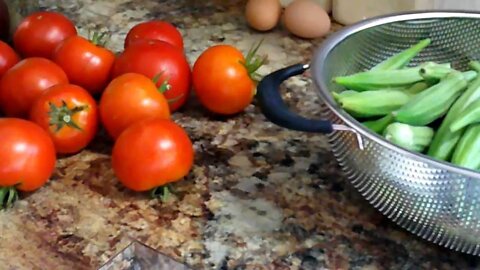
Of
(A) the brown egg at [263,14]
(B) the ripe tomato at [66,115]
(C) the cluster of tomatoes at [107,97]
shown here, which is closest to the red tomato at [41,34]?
(C) the cluster of tomatoes at [107,97]

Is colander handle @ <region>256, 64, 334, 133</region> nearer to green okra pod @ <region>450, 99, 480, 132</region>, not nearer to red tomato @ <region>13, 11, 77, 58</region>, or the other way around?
green okra pod @ <region>450, 99, 480, 132</region>

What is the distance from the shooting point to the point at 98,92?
35.2 inches

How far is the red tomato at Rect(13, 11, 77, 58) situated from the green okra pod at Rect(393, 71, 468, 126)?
435mm

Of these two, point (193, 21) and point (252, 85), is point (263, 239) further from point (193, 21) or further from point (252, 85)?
point (193, 21)

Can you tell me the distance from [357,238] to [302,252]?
0.18 feet

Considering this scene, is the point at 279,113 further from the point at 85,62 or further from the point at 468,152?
the point at 85,62

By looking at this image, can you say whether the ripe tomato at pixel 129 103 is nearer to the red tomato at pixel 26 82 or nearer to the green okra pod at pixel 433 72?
the red tomato at pixel 26 82

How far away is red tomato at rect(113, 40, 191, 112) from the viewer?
0.85 metres

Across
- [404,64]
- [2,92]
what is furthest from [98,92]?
[404,64]

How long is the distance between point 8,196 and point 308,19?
1.55 feet

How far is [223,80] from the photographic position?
0.85 m

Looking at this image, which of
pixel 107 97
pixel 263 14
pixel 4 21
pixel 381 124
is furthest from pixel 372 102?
pixel 4 21

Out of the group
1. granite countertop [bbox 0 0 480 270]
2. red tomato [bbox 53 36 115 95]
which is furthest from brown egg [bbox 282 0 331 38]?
red tomato [bbox 53 36 115 95]

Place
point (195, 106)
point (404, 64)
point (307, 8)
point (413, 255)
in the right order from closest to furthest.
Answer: point (413, 255) < point (404, 64) < point (195, 106) < point (307, 8)
